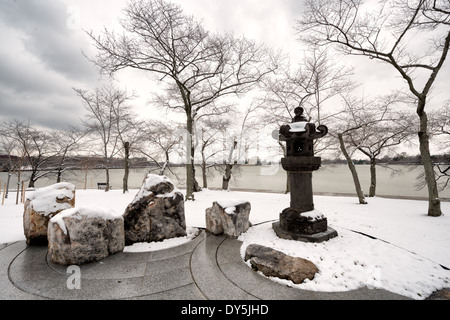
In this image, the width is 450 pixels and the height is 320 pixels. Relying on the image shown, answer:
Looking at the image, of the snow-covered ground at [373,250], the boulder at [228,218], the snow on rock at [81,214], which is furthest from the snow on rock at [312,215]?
the snow on rock at [81,214]

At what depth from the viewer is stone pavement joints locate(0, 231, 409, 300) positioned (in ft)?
8.30

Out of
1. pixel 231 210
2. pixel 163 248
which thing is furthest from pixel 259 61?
pixel 163 248

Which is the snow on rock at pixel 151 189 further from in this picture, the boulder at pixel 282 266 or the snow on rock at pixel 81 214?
the boulder at pixel 282 266

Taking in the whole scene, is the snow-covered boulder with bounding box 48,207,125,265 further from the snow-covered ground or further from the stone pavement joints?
the snow-covered ground

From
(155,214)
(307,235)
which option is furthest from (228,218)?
(307,235)

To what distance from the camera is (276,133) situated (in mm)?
5254

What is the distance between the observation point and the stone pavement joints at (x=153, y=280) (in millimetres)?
2531

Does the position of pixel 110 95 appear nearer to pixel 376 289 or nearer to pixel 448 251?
pixel 376 289

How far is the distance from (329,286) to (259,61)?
10259 millimetres

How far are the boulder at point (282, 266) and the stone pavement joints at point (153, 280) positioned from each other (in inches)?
6.1

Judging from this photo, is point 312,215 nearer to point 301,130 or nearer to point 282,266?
point 282,266

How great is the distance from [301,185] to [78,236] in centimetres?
520

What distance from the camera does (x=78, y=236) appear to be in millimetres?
3260

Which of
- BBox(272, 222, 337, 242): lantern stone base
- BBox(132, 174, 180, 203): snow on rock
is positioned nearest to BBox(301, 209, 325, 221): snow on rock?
BBox(272, 222, 337, 242): lantern stone base
